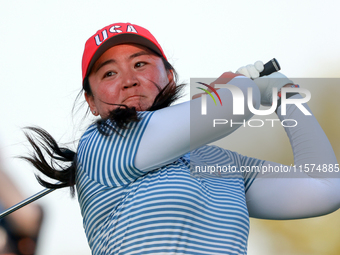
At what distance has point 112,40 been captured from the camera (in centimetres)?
75

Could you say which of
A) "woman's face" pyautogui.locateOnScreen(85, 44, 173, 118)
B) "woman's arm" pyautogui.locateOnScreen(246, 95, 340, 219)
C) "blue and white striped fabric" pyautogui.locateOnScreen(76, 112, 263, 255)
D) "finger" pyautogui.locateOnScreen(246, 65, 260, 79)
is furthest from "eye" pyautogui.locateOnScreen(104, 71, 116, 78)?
"woman's arm" pyautogui.locateOnScreen(246, 95, 340, 219)

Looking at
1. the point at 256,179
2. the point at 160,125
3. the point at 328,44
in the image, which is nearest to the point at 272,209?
the point at 256,179

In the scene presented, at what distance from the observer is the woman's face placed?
741 mm

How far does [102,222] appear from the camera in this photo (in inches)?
25.4

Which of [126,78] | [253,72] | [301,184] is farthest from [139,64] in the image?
[301,184]

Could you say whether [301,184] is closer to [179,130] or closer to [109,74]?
[179,130]

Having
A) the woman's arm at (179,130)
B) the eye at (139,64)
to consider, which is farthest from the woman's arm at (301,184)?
the eye at (139,64)

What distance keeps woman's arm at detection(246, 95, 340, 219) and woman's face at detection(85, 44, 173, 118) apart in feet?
1.12

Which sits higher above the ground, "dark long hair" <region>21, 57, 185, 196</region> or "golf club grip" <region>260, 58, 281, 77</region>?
"golf club grip" <region>260, 58, 281, 77</region>

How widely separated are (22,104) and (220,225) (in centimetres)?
111

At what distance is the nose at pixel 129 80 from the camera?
2.41ft

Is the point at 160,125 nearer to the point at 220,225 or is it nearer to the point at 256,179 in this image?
the point at 220,225

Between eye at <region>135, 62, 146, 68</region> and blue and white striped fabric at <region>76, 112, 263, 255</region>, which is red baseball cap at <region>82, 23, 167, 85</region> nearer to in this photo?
eye at <region>135, 62, 146, 68</region>

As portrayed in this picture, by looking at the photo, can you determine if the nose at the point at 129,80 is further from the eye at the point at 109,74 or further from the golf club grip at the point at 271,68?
the golf club grip at the point at 271,68
